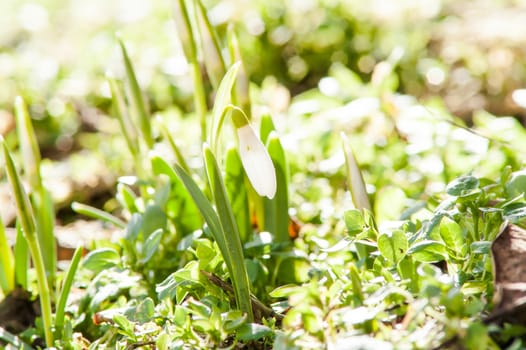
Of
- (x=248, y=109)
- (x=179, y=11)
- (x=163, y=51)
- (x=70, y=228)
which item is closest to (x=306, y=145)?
(x=248, y=109)

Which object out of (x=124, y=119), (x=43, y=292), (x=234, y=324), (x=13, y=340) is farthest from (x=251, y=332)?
(x=124, y=119)

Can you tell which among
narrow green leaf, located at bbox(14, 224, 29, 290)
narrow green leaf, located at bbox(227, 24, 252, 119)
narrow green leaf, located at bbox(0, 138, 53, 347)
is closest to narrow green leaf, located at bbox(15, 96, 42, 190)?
narrow green leaf, located at bbox(14, 224, 29, 290)

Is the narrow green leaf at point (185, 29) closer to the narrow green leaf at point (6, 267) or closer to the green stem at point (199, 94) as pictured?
the green stem at point (199, 94)

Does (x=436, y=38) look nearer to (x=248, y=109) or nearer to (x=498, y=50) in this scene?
(x=498, y=50)

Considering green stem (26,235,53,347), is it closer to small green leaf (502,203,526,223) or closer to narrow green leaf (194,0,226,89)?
narrow green leaf (194,0,226,89)

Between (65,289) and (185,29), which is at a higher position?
(185,29)

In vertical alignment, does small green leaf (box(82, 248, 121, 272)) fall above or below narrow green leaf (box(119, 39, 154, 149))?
below

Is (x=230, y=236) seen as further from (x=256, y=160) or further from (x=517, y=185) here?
(x=517, y=185)

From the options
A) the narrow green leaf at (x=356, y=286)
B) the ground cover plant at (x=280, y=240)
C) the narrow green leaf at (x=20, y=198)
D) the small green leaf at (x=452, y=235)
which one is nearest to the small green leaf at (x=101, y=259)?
the ground cover plant at (x=280, y=240)
